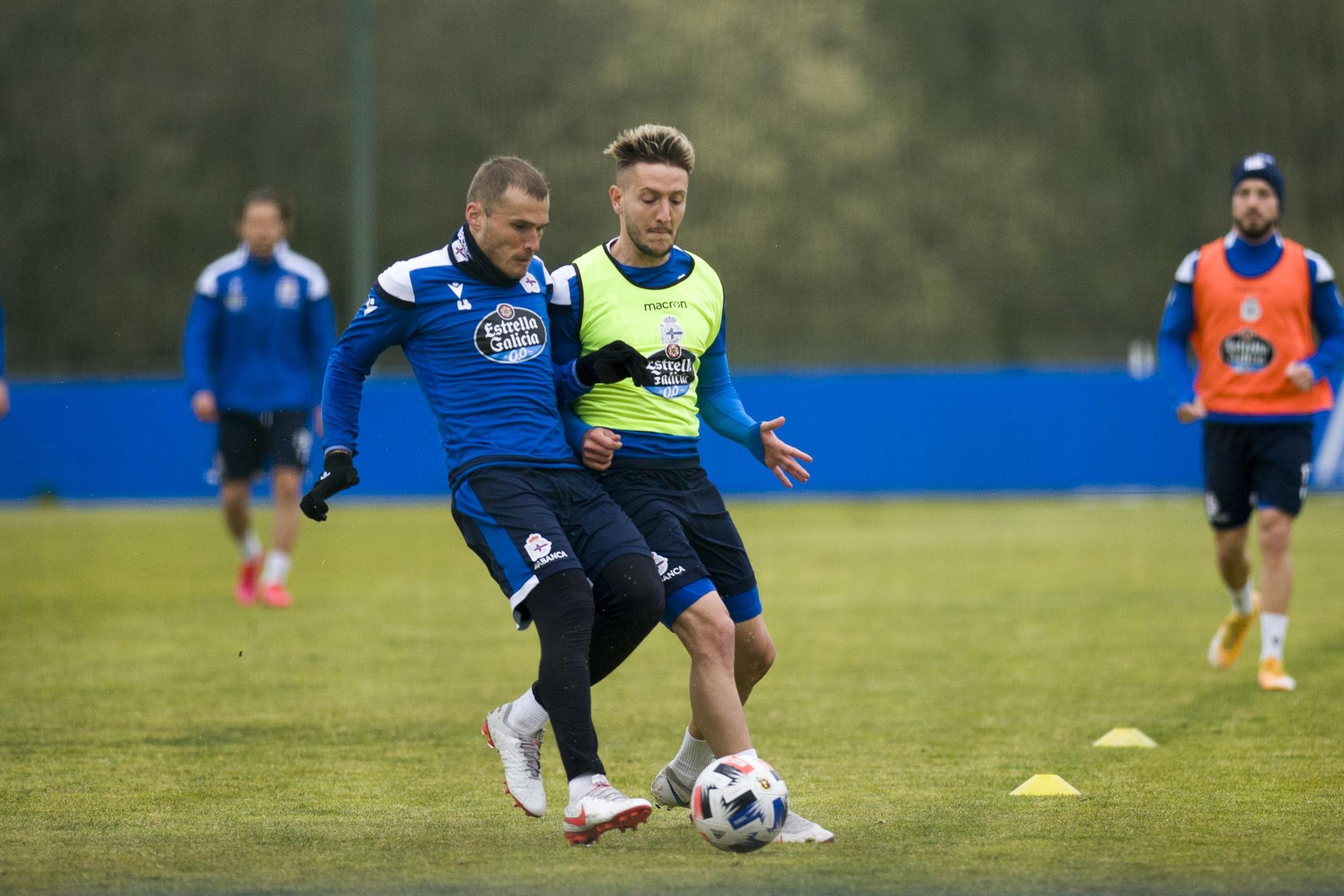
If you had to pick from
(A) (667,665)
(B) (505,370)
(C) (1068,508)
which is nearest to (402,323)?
(B) (505,370)

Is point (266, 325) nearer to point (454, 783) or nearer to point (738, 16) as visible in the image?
point (454, 783)

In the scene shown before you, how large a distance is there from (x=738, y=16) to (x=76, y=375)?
60.1ft

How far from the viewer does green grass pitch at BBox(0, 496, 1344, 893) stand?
458 cm

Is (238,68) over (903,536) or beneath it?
over

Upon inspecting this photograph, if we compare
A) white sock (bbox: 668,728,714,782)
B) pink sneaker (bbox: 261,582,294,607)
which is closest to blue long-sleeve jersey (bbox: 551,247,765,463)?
white sock (bbox: 668,728,714,782)

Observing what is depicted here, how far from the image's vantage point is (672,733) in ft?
22.3

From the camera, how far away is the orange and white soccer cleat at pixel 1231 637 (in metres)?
8.35

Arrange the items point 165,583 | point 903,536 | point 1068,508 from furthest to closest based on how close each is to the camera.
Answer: point 1068,508 → point 903,536 → point 165,583

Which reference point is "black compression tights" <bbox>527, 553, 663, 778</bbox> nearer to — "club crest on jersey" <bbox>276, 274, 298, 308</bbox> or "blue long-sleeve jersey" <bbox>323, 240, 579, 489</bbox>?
"blue long-sleeve jersey" <bbox>323, 240, 579, 489</bbox>

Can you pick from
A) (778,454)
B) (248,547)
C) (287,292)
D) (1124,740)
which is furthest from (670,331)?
(248,547)

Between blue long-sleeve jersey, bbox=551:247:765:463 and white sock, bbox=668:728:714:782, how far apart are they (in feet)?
2.84

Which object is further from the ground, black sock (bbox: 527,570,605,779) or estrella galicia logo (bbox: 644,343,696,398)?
estrella galicia logo (bbox: 644,343,696,398)

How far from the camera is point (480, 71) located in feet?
112

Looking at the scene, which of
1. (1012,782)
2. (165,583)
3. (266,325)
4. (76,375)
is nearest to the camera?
(1012,782)
